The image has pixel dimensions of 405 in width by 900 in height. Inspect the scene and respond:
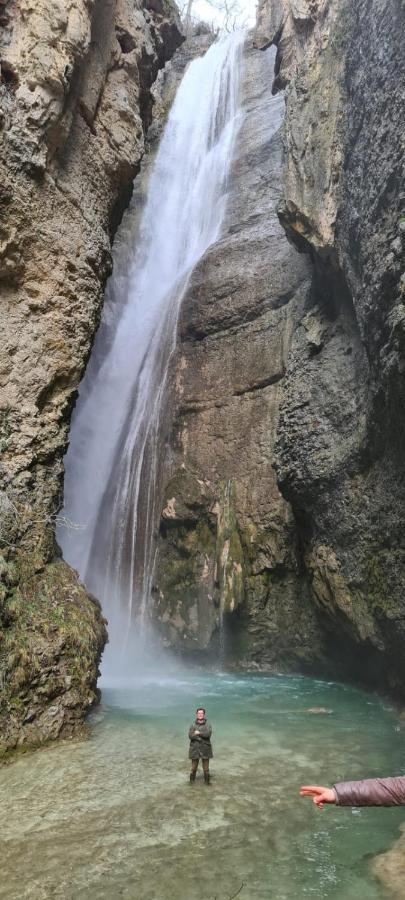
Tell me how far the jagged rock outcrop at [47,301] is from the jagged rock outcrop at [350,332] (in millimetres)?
4616

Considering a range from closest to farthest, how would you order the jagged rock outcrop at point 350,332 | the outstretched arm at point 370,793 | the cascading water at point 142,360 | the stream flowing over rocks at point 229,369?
the outstretched arm at point 370,793, the stream flowing over rocks at point 229,369, the jagged rock outcrop at point 350,332, the cascading water at point 142,360

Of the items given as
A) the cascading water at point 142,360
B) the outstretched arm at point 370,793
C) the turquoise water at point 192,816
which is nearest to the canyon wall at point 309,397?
the cascading water at point 142,360

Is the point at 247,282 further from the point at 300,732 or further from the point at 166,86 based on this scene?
the point at 166,86

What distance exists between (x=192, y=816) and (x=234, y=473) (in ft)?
37.8

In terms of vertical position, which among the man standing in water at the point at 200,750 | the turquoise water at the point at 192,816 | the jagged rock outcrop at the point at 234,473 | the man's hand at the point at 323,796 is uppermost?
the jagged rock outcrop at the point at 234,473

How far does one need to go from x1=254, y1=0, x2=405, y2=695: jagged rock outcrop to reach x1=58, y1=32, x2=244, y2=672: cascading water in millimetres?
5873

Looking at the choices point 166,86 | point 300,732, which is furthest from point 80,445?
point 166,86

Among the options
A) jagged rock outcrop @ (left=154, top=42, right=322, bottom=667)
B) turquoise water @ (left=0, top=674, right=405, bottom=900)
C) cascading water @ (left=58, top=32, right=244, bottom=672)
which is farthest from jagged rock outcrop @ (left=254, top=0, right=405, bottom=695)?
cascading water @ (left=58, top=32, right=244, bottom=672)

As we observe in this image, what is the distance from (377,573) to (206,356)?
9828mm

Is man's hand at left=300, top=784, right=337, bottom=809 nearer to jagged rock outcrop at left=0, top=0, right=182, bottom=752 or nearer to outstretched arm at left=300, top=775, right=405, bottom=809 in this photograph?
outstretched arm at left=300, top=775, right=405, bottom=809

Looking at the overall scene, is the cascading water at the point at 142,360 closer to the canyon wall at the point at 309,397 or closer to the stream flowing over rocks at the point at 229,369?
the stream flowing over rocks at the point at 229,369

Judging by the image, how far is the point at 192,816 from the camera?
17.3 feet

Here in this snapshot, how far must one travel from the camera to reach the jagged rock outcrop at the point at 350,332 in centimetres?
908

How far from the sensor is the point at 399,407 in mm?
8922
